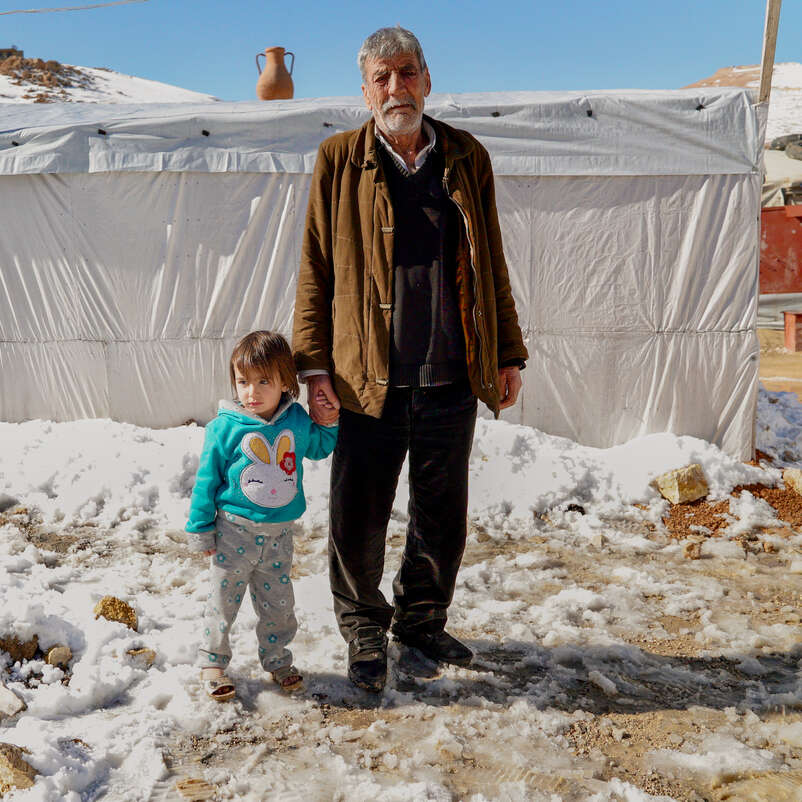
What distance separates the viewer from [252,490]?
2.36 meters

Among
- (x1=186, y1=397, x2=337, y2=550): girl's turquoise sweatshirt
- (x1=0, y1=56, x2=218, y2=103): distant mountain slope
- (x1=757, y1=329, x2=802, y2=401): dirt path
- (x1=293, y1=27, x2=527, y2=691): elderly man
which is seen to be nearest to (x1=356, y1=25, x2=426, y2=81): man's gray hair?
(x1=293, y1=27, x2=527, y2=691): elderly man

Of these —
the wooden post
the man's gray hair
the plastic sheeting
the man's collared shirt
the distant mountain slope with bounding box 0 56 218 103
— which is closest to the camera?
the man's gray hair

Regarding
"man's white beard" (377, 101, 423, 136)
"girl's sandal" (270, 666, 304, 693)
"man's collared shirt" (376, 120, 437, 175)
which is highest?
"man's white beard" (377, 101, 423, 136)

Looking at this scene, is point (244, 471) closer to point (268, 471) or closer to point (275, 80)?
point (268, 471)

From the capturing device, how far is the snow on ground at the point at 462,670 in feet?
7.13

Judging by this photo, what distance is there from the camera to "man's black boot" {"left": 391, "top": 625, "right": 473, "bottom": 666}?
2.68 meters

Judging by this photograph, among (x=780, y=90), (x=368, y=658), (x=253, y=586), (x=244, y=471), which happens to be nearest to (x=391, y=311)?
(x=244, y=471)

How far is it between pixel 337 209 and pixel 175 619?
5.73ft

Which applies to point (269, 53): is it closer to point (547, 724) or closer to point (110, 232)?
point (110, 232)

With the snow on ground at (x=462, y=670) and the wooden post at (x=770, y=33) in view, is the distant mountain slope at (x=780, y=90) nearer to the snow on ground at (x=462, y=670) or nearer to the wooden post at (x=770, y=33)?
the wooden post at (x=770, y=33)

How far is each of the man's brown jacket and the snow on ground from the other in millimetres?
983

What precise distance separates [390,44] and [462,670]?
2056 mm

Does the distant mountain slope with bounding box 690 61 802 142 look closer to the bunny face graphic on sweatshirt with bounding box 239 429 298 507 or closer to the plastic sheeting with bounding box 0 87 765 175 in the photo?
the plastic sheeting with bounding box 0 87 765 175

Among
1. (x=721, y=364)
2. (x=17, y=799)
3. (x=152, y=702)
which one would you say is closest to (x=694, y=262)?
(x=721, y=364)
